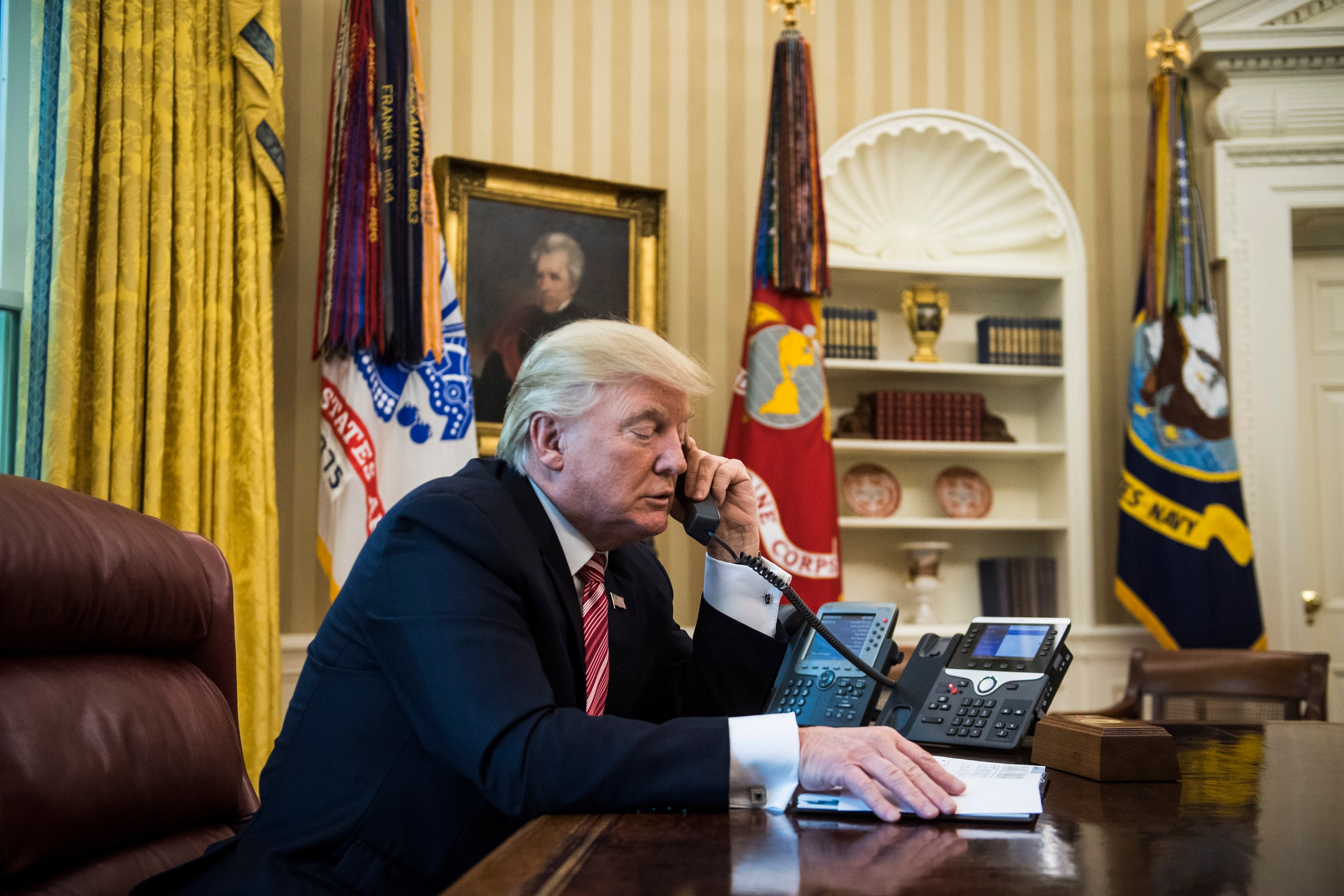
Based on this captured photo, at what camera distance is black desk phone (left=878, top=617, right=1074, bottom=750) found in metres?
1.39

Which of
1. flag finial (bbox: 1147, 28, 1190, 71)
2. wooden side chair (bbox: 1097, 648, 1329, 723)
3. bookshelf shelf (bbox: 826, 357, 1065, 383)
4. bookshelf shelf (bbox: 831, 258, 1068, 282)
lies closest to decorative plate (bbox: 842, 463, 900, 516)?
bookshelf shelf (bbox: 826, 357, 1065, 383)

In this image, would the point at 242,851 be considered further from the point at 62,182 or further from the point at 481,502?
the point at 62,182

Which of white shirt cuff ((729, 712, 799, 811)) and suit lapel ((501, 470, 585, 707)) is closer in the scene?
white shirt cuff ((729, 712, 799, 811))

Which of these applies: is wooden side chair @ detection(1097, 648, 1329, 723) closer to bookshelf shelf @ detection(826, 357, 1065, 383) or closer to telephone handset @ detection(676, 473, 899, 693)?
bookshelf shelf @ detection(826, 357, 1065, 383)

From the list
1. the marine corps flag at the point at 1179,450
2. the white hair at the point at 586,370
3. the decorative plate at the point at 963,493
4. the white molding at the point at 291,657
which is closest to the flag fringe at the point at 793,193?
the decorative plate at the point at 963,493

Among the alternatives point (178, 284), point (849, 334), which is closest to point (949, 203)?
point (849, 334)

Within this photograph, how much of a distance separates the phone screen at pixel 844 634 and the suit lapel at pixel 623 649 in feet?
0.88

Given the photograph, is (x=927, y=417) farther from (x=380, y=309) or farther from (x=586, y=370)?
(x=586, y=370)

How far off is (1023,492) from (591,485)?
10.2 ft

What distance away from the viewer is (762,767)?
1044mm

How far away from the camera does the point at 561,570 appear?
53.0 inches

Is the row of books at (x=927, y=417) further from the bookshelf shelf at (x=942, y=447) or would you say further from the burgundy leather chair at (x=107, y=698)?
the burgundy leather chair at (x=107, y=698)

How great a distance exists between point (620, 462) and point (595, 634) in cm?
23

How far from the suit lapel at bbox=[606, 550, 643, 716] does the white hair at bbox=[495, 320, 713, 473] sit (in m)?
0.23
